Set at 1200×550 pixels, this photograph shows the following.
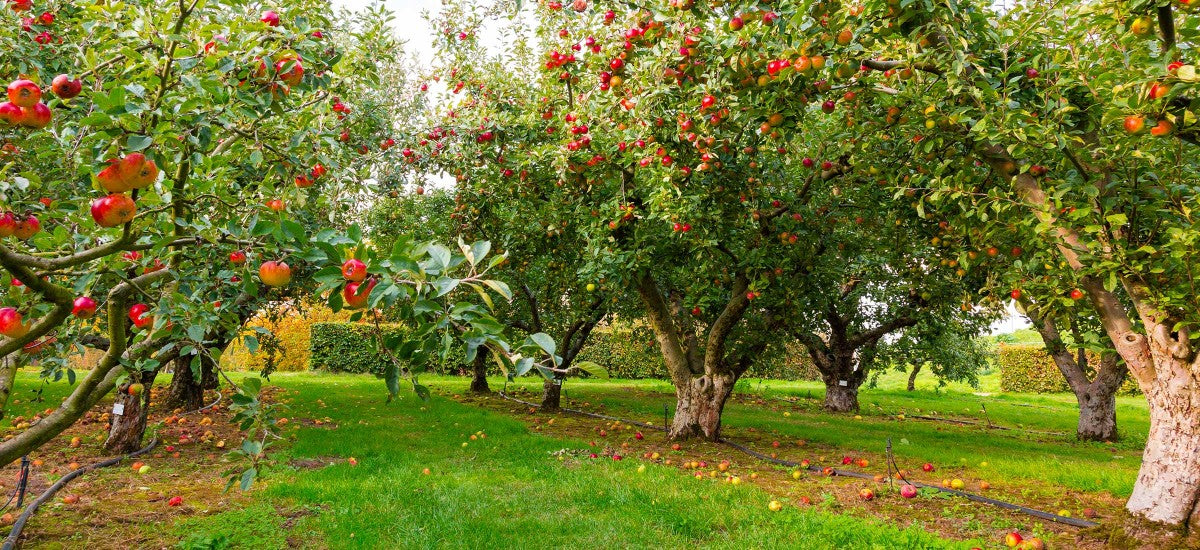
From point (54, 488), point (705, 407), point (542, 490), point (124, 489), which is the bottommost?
point (124, 489)

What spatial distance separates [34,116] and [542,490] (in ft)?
15.4

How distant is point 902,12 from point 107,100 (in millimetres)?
4088

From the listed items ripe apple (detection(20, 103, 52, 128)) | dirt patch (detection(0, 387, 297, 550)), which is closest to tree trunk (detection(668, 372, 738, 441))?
dirt patch (detection(0, 387, 297, 550))

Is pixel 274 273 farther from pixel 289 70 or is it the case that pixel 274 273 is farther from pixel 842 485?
pixel 842 485

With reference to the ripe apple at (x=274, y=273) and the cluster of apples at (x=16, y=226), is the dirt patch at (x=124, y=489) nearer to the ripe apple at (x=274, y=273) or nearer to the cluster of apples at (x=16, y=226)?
the cluster of apples at (x=16, y=226)

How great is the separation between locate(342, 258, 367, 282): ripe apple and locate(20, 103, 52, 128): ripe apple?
41.7 inches

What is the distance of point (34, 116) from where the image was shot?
184cm

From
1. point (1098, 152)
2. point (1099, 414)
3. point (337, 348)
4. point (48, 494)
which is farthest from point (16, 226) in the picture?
point (337, 348)

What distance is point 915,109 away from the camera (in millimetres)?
5477

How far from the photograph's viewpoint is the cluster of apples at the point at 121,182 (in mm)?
1774

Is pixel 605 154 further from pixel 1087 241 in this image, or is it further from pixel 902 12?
pixel 1087 241

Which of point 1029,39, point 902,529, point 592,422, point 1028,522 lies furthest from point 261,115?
point 592,422

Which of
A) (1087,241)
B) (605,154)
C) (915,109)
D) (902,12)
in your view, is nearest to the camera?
(902,12)

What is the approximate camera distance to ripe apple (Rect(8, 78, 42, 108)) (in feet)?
5.82
